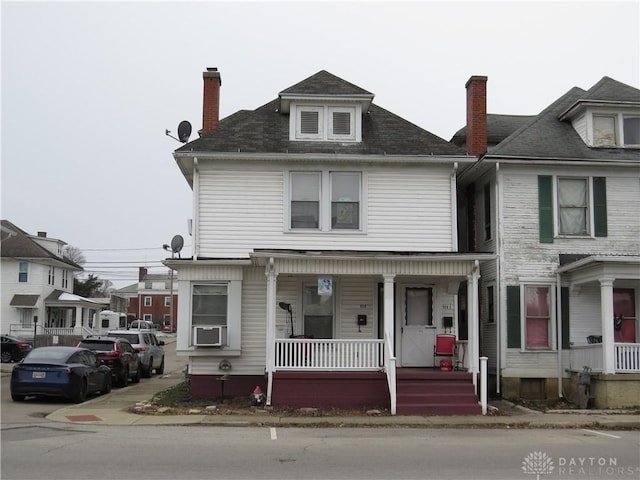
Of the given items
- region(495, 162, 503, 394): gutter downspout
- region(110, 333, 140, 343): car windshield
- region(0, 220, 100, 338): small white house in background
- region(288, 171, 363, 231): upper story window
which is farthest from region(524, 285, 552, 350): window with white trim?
region(0, 220, 100, 338): small white house in background

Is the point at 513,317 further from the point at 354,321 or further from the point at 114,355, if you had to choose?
the point at 114,355

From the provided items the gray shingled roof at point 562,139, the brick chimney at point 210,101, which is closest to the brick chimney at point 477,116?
the gray shingled roof at point 562,139

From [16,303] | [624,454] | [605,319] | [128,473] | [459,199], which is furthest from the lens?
[16,303]

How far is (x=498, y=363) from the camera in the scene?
20.5 metres

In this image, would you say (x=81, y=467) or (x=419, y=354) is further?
(x=419, y=354)

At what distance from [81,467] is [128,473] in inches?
31.6

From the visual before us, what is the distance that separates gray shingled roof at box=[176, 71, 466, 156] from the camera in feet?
65.9

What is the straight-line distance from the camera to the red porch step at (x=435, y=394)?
16906 mm

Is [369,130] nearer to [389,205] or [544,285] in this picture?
[389,205]

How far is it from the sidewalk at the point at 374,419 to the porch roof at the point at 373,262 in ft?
11.7

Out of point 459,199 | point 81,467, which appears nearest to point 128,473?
point 81,467

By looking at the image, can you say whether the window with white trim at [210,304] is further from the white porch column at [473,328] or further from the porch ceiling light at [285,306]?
the white porch column at [473,328]

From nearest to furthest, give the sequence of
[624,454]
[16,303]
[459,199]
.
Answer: [624,454] < [459,199] < [16,303]

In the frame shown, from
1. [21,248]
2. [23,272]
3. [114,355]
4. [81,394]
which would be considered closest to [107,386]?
[114,355]
